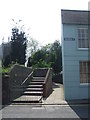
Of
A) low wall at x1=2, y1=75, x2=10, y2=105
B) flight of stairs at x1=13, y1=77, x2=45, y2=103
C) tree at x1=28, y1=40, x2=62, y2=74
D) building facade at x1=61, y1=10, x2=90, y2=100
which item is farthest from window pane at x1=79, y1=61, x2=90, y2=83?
tree at x1=28, y1=40, x2=62, y2=74

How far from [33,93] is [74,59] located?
13.7ft

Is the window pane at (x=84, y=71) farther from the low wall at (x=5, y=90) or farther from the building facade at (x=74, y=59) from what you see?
the low wall at (x=5, y=90)

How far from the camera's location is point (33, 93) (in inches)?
742

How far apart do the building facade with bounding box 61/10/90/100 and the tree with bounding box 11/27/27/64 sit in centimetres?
1974

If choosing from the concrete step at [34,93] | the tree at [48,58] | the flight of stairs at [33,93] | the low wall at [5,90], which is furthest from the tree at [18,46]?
the low wall at [5,90]

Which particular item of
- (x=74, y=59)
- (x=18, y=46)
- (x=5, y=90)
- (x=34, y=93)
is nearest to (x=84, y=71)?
(x=74, y=59)

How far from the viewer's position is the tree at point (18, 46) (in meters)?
39.4

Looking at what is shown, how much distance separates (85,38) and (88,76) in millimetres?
3098

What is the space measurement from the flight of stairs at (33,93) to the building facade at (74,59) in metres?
2.22

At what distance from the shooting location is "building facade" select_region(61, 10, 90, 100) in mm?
19281

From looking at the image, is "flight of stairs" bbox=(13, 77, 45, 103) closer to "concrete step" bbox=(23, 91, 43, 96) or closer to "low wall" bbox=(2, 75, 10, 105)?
"concrete step" bbox=(23, 91, 43, 96)

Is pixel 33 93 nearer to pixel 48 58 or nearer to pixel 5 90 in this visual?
pixel 5 90

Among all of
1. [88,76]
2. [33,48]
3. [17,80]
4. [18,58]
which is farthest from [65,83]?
[33,48]

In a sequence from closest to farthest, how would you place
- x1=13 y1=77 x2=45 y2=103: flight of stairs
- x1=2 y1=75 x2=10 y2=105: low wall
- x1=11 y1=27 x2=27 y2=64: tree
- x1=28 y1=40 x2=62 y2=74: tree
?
x1=2 y1=75 x2=10 y2=105: low wall → x1=13 y1=77 x2=45 y2=103: flight of stairs → x1=28 y1=40 x2=62 y2=74: tree → x1=11 y1=27 x2=27 y2=64: tree
